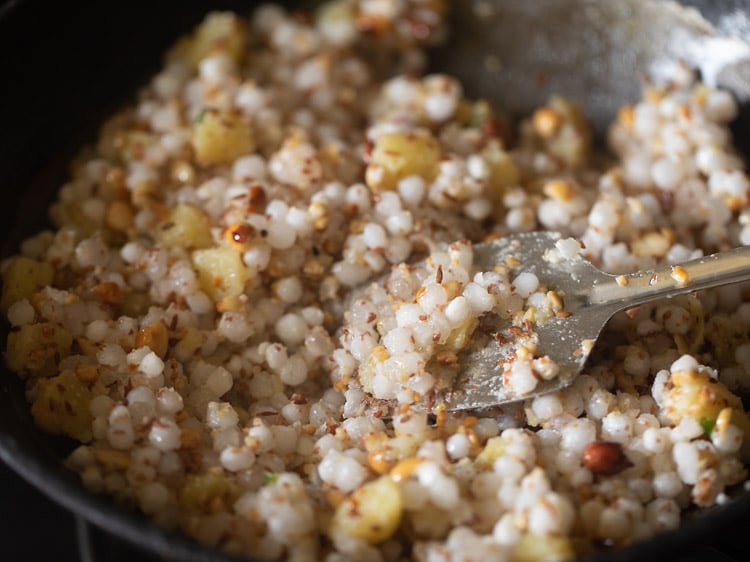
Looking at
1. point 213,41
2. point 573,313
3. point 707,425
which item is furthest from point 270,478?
point 213,41

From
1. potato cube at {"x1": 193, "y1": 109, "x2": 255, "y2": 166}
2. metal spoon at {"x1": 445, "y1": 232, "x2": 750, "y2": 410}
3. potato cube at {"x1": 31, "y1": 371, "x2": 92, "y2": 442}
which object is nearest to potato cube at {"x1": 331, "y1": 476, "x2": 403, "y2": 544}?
metal spoon at {"x1": 445, "y1": 232, "x2": 750, "y2": 410}

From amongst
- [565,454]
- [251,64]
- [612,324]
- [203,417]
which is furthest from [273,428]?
[251,64]

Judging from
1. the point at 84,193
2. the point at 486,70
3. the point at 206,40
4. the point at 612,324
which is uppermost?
the point at 206,40

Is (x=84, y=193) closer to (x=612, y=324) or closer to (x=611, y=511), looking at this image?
(x=612, y=324)

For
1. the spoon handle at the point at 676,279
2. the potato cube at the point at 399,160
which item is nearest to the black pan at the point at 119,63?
the potato cube at the point at 399,160

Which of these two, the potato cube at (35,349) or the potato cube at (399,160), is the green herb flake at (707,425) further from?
the potato cube at (35,349)
